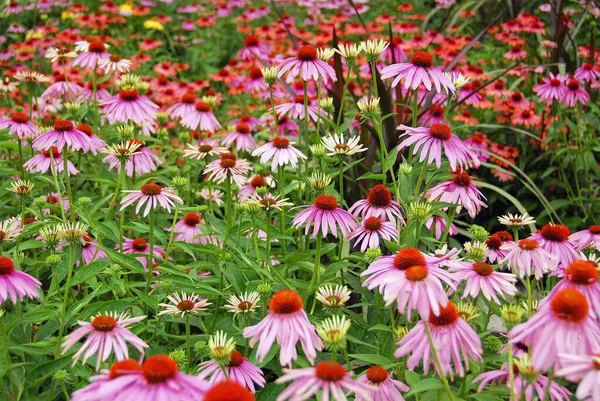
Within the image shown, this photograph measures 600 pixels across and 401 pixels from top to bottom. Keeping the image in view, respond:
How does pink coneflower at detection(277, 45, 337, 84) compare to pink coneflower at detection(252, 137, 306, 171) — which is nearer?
pink coneflower at detection(252, 137, 306, 171)

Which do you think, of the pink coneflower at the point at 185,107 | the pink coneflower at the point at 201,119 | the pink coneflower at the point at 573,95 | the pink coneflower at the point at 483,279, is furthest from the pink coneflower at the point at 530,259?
the pink coneflower at the point at 573,95

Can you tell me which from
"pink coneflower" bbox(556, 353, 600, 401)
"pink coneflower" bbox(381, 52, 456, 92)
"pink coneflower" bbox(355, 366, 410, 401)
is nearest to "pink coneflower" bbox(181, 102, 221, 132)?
Answer: "pink coneflower" bbox(381, 52, 456, 92)

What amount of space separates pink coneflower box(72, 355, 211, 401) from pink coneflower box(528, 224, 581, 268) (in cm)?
105

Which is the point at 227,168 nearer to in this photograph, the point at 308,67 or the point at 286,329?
the point at 308,67

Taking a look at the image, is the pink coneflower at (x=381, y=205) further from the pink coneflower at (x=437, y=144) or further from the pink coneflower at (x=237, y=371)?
the pink coneflower at (x=237, y=371)

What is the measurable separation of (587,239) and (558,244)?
6.9 inches

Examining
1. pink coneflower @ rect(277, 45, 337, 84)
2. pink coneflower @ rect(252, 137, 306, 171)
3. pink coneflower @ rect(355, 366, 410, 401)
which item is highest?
pink coneflower @ rect(277, 45, 337, 84)

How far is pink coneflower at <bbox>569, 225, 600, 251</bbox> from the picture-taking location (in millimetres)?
1753

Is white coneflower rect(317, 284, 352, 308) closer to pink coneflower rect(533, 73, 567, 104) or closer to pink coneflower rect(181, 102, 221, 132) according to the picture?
pink coneflower rect(181, 102, 221, 132)

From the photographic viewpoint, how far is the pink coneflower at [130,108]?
7.97 feet

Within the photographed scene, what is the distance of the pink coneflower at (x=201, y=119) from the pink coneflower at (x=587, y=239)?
61.5 inches

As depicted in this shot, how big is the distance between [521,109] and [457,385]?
8.36 feet

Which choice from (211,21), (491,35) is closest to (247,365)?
(211,21)

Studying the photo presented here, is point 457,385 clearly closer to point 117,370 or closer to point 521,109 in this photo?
point 117,370
